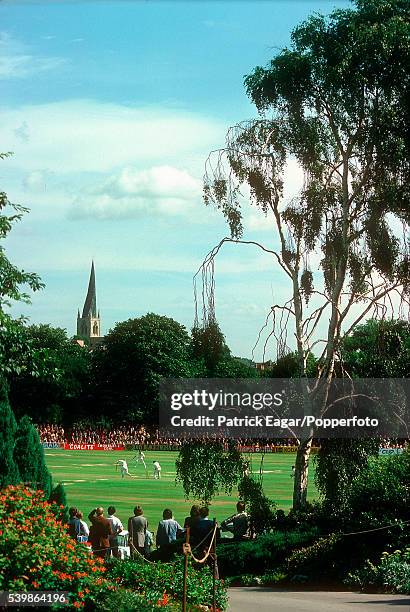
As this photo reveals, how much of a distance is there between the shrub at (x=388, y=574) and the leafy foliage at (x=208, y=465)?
474 centimetres

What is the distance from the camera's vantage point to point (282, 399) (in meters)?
23.6

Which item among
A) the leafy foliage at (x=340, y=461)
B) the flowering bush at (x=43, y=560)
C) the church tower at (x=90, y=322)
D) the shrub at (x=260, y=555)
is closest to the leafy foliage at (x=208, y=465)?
the leafy foliage at (x=340, y=461)

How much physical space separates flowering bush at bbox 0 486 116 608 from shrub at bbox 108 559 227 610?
1.04 m

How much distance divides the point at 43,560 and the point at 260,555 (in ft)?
26.9

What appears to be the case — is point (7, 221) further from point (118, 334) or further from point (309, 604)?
point (118, 334)

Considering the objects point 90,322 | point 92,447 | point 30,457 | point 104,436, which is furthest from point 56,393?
point 90,322

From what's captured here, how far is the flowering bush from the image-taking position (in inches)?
480

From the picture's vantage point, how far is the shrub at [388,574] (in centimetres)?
1777

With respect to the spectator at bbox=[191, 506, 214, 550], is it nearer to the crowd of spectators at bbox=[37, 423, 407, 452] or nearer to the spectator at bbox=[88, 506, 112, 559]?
the spectator at bbox=[88, 506, 112, 559]

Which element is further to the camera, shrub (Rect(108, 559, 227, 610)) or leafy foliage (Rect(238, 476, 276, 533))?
leafy foliage (Rect(238, 476, 276, 533))

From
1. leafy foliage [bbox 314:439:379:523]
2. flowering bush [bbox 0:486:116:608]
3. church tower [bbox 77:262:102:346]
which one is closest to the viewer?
flowering bush [bbox 0:486:116:608]

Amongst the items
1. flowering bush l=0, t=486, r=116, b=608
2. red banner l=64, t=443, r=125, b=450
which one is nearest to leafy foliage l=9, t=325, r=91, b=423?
red banner l=64, t=443, r=125, b=450

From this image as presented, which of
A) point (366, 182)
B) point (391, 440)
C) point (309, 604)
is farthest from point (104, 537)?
point (366, 182)

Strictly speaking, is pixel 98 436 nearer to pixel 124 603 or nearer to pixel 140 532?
pixel 140 532
